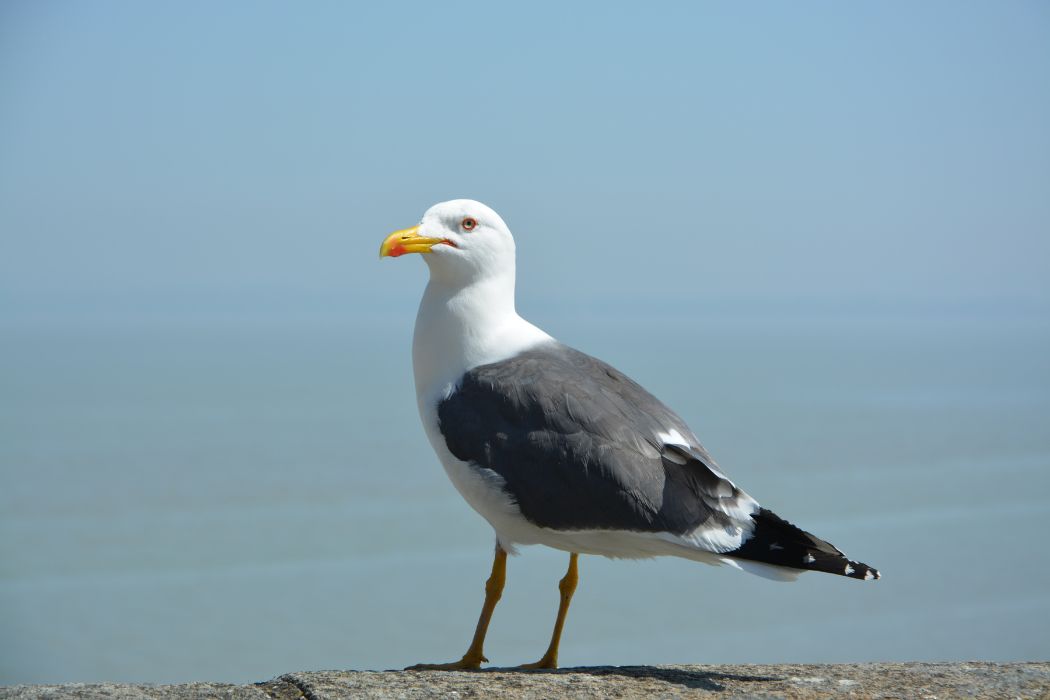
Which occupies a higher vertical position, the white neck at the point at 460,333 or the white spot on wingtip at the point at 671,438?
the white neck at the point at 460,333

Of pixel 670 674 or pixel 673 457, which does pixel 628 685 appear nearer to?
pixel 670 674

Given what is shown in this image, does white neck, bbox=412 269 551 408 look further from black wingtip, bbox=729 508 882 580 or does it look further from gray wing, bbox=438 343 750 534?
black wingtip, bbox=729 508 882 580

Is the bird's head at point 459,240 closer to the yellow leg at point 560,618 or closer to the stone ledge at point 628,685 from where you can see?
the yellow leg at point 560,618

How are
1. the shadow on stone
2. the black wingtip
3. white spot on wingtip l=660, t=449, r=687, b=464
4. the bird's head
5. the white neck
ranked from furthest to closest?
the bird's head < the white neck < white spot on wingtip l=660, t=449, r=687, b=464 < the black wingtip < the shadow on stone

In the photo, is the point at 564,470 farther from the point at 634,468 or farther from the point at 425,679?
the point at 425,679

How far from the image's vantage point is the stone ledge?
3.68m

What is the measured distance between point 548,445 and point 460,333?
79 cm

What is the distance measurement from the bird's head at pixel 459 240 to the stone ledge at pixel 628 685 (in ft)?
6.24

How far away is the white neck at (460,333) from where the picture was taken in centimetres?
507

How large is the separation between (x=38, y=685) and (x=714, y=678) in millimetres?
2368

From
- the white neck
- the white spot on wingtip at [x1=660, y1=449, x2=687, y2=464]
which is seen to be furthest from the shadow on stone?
the white neck

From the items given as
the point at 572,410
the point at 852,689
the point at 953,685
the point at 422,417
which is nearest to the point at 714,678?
the point at 852,689

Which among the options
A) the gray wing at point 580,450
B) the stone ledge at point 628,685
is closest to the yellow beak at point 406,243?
the gray wing at point 580,450

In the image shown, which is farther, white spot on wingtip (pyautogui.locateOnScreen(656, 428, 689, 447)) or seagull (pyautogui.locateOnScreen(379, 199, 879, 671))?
white spot on wingtip (pyautogui.locateOnScreen(656, 428, 689, 447))
